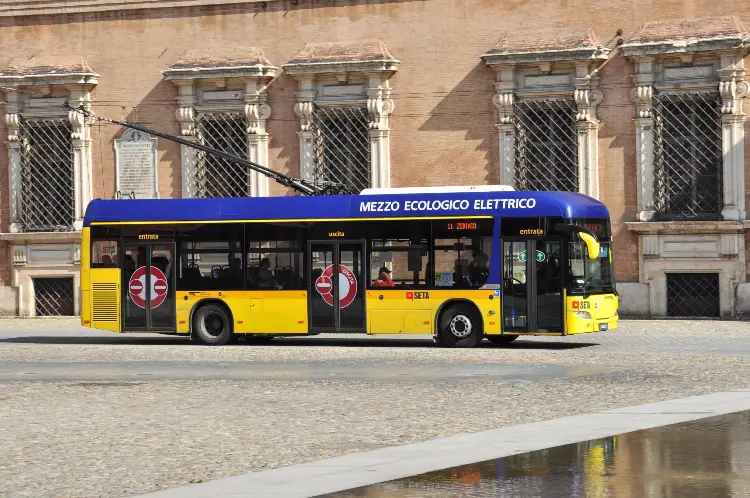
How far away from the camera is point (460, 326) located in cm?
2500

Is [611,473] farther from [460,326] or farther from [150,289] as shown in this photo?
[150,289]

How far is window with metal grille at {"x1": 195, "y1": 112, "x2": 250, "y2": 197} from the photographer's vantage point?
36.4 m

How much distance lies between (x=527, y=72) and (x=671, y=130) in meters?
3.45

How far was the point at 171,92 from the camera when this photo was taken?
36.8 meters

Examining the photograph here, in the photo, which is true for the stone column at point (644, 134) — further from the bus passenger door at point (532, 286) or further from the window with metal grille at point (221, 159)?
the window with metal grille at point (221, 159)

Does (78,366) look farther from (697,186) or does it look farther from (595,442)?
(697,186)

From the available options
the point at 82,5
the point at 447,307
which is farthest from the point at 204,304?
the point at 82,5

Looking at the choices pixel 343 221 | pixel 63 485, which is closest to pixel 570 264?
pixel 343 221

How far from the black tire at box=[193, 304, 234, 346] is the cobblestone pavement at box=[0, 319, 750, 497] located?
39 cm

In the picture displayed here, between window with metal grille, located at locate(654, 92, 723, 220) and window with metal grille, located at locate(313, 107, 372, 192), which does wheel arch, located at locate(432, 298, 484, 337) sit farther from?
window with metal grille, located at locate(313, 107, 372, 192)

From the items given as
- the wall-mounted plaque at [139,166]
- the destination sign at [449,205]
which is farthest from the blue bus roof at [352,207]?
the wall-mounted plaque at [139,166]

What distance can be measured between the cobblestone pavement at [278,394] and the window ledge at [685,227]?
15.0 feet

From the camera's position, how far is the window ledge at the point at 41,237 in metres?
37.2

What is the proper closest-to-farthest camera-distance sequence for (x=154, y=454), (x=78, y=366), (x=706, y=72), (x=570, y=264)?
(x=154, y=454) < (x=78, y=366) < (x=570, y=264) < (x=706, y=72)
